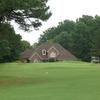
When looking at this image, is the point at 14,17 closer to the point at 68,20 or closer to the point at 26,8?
the point at 26,8

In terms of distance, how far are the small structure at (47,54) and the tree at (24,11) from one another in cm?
7401

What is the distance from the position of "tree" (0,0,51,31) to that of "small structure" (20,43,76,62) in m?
74.0

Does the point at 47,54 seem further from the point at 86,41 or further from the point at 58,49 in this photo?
the point at 86,41

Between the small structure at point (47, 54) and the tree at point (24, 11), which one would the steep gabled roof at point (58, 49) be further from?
the tree at point (24, 11)

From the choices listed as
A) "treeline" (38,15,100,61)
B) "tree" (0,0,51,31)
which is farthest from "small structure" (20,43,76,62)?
"tree" (0,0,51,31)

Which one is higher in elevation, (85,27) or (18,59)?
(85,27)

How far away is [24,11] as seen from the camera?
36219 millimetres

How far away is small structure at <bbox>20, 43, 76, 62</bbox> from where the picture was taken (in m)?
113

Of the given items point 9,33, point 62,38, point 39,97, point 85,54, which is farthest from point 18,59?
point 39,97

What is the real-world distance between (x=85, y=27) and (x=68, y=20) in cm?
5929

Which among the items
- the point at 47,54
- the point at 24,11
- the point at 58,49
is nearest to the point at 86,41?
the point at 58,49

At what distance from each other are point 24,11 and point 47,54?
260ft

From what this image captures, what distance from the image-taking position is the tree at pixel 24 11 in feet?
112

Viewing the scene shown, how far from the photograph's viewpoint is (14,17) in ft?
124
